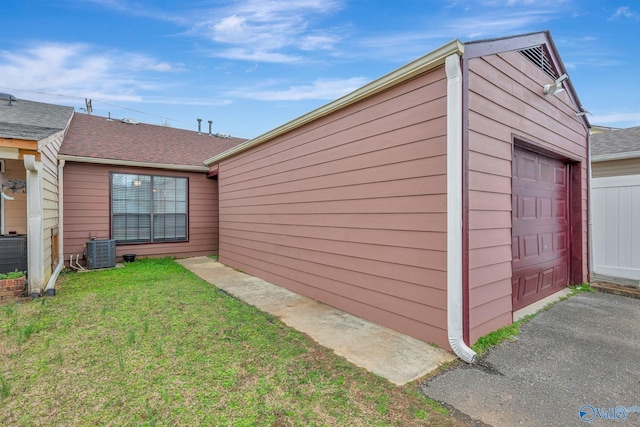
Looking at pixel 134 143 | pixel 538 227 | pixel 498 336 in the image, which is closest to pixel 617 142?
pixel 538 227

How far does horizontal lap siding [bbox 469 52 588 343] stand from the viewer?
8.86 ft

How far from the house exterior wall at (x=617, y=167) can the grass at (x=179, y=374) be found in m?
7.33

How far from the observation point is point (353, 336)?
3002 millimetres

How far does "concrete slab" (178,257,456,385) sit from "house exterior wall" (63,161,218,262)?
12.8ft

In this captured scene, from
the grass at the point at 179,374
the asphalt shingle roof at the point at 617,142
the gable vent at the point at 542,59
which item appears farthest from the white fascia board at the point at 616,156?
the grass at the point at 179,374

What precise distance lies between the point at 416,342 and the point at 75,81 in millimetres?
13083

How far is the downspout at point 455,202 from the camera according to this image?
252cm

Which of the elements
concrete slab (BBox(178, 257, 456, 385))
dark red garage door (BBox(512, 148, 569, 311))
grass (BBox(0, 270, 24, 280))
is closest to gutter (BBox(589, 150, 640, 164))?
dark red garage door (BBox(512, 148, 569, 311))

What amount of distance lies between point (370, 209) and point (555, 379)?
2.15m

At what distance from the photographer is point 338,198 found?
3.92 m

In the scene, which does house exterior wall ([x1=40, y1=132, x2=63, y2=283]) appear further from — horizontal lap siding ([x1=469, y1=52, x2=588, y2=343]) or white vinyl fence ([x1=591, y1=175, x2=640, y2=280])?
white vinyl fence ([x1=591, y1=175, x2=640, y2=280])

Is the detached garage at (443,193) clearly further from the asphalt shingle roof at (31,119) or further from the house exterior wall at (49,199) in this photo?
the house exterior wall at (49,199)

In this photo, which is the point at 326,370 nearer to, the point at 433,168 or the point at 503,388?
the point at 503,388

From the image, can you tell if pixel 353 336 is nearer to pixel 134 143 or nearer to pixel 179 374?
pixel 179 374
